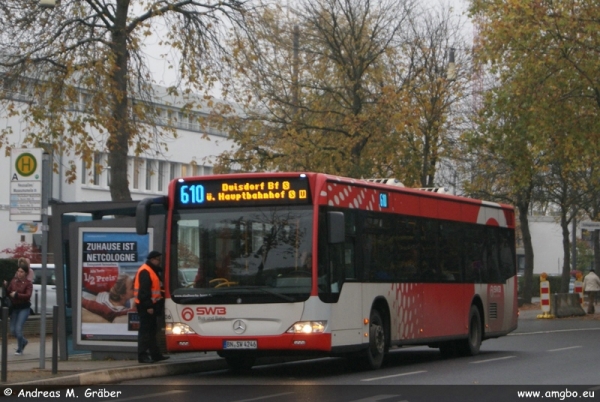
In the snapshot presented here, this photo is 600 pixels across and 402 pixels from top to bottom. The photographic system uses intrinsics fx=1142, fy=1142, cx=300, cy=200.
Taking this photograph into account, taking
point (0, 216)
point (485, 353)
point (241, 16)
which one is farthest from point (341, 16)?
point (0, 216)

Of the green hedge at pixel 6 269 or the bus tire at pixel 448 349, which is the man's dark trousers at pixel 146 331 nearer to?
the bus tire at pixel 448 349

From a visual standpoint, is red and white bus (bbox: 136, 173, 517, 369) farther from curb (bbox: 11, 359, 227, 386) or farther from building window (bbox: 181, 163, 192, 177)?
building window (bbox: 181, 163, 192, 177)

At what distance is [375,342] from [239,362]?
213 centimetres

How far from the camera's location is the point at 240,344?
49.8ft

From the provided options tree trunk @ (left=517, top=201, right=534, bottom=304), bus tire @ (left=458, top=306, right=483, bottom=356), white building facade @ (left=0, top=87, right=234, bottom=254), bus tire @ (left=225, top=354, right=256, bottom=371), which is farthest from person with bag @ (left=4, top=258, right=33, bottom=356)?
tree trunk @ (left=517, top=201, right=534, bottom=304)

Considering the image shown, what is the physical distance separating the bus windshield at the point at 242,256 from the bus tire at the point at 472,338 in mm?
6157

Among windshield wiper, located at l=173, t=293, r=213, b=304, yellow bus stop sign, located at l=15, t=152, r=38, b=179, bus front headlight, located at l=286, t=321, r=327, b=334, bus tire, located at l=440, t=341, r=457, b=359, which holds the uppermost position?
yellow bus stop sign, located at l=15, t=152, r=38, b=179

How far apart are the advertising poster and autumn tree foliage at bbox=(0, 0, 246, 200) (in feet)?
18.1

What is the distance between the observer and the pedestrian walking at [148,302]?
16.6m

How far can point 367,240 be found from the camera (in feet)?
54.5

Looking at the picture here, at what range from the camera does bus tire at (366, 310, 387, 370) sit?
647 inches

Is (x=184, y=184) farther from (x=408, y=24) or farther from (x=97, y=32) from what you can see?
(x=408, y=24)

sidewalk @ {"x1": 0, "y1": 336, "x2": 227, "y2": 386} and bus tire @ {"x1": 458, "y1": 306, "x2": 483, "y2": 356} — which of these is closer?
sidewalk @ {"x1": 0, "y1": 336, "x2": 227, "y2": 386}

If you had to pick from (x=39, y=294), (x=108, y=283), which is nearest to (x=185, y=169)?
(x=39, y=294)
